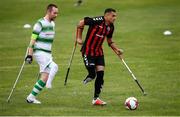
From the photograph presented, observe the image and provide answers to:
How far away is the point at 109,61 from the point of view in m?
28.6

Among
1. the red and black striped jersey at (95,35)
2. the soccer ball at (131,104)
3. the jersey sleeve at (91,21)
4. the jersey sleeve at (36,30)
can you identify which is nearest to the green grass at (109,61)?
the soccer ball at (131,104)

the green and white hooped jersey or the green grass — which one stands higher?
the green and white hooped jersey

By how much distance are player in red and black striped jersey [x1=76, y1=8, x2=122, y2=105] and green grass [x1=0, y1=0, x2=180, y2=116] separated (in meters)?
0.70

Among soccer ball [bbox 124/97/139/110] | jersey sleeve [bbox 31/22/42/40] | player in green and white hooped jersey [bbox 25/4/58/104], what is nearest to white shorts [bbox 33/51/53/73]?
player in green and white hooped jersey [bbox 25/4/58/104]

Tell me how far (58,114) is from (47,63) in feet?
7.02

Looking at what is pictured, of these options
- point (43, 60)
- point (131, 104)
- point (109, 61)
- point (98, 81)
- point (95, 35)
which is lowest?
point (109, 61)

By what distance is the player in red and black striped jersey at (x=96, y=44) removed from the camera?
18062 millimetres

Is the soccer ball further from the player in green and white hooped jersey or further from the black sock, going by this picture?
the player in green and white hooped jersey

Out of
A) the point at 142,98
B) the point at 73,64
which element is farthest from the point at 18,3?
the point at 142,98

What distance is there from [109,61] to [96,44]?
1039cm

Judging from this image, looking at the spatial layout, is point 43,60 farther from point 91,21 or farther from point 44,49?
point 91,21

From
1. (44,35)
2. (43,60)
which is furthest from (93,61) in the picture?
(44,35)

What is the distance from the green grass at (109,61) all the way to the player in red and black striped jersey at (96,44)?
70 centimetres

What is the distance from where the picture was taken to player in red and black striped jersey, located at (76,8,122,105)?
711 inches
